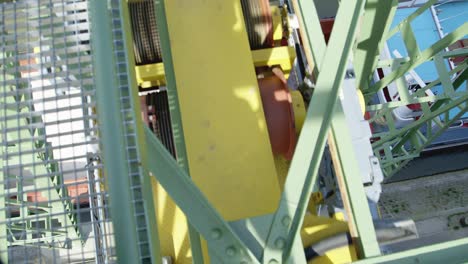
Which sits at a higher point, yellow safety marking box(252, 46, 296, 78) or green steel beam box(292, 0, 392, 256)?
yellow safety marking box(252, 46, 296, 78)

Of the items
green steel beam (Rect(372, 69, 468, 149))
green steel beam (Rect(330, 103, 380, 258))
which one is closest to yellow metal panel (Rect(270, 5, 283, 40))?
green steel beam (Rect(330, 103, 380, 258))

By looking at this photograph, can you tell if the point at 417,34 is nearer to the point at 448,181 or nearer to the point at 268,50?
the point at 448,181

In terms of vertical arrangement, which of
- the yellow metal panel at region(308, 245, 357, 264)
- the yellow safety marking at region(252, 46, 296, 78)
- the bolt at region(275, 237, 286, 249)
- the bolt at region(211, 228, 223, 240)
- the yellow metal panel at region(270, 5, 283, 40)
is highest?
the yellow metal panel at region(270, 5, 283, 40)

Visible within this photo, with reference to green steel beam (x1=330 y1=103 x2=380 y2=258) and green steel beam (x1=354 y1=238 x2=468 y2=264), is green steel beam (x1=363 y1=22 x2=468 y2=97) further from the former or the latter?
green steel beam (x1=354 y1=238 x2=468 y2=264)

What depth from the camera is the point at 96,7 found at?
1.35 m

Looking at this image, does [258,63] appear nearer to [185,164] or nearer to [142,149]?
[185,164]

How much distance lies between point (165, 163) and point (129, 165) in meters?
0.26

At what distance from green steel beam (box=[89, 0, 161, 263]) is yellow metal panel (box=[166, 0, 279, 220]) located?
1.77 feet

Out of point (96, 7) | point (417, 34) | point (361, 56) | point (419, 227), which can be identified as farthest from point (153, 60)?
point (417, 34)

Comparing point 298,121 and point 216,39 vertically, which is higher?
point 216,39

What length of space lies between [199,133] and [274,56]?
81cm

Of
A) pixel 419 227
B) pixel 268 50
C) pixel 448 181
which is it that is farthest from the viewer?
pixel 448 181

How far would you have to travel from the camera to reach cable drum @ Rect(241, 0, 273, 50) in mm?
2336

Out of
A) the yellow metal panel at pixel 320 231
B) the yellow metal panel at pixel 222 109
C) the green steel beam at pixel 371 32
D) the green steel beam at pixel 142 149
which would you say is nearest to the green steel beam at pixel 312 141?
the yellow metal panel at pixel 222 109
